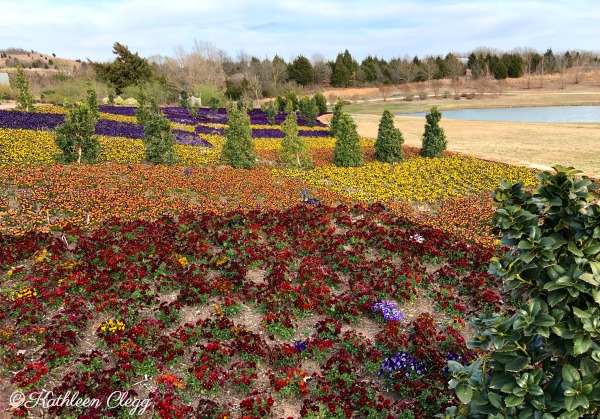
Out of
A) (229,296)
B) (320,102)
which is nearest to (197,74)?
(320,102)

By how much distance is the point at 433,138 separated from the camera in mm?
18656

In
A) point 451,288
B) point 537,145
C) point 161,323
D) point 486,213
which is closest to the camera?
point 161,323

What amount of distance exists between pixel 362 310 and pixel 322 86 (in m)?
76.1

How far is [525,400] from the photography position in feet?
8.64

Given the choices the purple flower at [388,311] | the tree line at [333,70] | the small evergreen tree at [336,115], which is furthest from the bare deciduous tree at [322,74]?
the purple flower at [388,311]

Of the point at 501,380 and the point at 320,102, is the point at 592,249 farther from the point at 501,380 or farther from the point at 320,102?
the point at 320,102

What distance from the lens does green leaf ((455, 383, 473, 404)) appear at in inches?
104

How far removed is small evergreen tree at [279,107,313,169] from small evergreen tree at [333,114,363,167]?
1.47 meters

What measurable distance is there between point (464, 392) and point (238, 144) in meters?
14.8

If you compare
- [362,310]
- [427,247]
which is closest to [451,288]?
[427,247]

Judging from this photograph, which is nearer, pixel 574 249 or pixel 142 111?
pixel 574 249

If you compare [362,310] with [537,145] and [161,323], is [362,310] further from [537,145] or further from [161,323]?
[537,145]

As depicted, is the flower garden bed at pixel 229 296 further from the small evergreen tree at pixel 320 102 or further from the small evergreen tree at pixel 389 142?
the small evergreen tree at pixel 320 102

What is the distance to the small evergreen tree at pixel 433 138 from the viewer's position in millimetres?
18562
